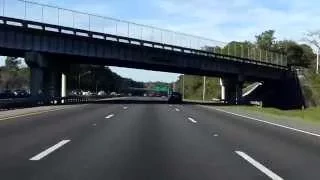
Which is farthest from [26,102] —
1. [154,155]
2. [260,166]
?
[260,166]

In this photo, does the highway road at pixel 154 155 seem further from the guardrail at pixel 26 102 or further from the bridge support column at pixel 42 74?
the bridge support column at pixel 42 74

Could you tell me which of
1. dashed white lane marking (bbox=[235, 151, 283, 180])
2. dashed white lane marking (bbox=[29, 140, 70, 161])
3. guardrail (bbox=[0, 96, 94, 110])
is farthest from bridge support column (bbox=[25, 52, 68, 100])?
dashed white lane marking (bbox=[235, 151, 283, 180])

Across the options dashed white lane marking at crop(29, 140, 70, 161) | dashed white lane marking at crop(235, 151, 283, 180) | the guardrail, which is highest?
the guardrail

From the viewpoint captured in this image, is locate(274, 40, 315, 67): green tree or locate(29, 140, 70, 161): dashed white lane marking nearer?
locate(29, 140, 70, 161): dashed white lane marking

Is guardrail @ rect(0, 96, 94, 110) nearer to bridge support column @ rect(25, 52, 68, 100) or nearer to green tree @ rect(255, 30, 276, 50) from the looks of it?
bridge support column @ rect(25, 52, 68, 100)

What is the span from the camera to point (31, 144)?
1545 centimetres

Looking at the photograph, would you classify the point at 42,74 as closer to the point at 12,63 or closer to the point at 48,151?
the point at 48,151

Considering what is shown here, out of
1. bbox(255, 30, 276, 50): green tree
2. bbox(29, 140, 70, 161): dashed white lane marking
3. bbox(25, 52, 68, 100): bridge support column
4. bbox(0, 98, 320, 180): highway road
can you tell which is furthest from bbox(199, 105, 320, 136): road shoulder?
bbox(255, 30, 276, 50): green tree

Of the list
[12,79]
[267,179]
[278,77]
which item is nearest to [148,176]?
[267,179]

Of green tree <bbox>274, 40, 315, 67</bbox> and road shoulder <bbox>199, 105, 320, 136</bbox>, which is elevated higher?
green tree <bbox>274, 40, 315, 67</bbox>

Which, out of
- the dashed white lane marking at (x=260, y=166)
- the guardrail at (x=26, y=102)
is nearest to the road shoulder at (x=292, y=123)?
the dashed white lane marking at (x=260, y=166)

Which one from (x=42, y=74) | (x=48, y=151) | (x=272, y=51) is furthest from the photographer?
(x=272, y=51)

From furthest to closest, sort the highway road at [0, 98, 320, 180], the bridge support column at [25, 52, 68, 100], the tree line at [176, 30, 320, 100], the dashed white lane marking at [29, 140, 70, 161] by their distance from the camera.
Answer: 1. the tree line at [176, 30, 320, 100]
2. the bridge support column at [25, 52, 68, 100]
3. the dashed white lane marking at [29, 140, 70, 161]
4. the highway road at [0, 98, 320, 180]

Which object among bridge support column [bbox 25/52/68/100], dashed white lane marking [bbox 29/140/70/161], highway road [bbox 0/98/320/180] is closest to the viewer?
highway road [bbox 0/98/320/180]
